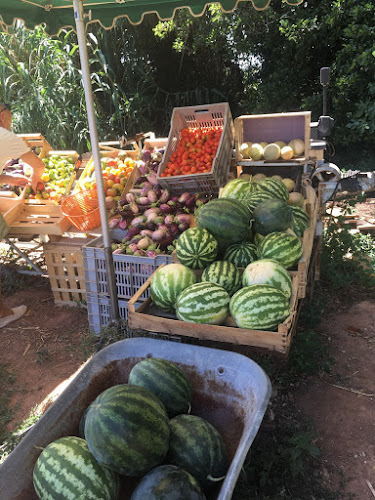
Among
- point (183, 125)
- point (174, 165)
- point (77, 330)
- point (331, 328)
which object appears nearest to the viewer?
point (331, 328)

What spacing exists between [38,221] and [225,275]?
2.81 meters

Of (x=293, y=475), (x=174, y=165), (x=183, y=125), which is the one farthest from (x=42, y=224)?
(x=293, y=475)

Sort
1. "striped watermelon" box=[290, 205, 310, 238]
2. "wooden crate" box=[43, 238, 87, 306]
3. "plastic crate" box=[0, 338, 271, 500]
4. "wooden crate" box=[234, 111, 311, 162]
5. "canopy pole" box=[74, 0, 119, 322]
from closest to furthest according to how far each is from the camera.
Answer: "plastic crate" box=[0, 338, 271, 500] → "canopy pole" box=[74, 0, 119, 322] → "striped watermelon" box=[290, 205, 310, 238] → "wooden crate" box=[43, 238, 87, 306] → "wooden crate" box=[234, 111, 311, 162]

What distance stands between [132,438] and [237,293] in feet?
3.63

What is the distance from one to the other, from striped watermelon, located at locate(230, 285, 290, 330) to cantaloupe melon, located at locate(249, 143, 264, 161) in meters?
2.71

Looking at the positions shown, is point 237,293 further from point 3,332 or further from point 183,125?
point 183,125

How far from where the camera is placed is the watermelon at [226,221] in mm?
2773

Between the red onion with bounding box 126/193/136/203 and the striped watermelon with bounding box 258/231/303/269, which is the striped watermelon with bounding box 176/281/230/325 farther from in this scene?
the red onion with bounding box 126/193/136/203

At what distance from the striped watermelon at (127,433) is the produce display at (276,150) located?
3580mm

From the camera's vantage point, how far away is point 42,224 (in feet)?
14.7

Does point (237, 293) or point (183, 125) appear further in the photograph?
point (183, 125)

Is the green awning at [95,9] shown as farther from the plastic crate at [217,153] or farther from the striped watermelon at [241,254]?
the striped watermelon at [241,254]

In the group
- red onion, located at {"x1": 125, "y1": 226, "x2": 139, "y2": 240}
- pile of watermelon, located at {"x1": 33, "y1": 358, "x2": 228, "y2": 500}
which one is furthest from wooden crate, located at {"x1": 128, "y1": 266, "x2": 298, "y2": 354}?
red onion, located at {"x1": 125, "y1": 226, "x2": 139, "y2": 240}

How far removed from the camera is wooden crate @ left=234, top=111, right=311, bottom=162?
482 cm
